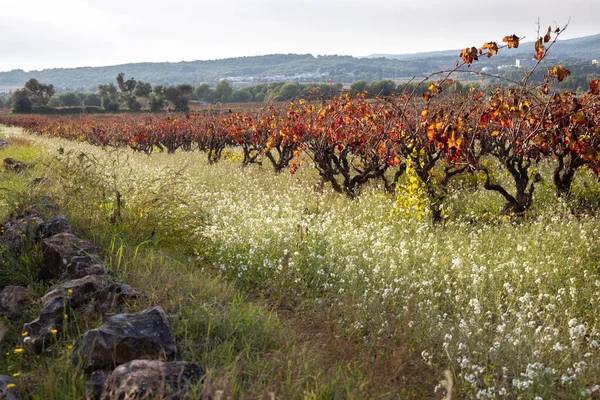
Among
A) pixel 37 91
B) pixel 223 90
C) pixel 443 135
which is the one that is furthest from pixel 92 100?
pixel 443 135

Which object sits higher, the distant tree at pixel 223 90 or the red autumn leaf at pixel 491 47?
the distant tree at pixel 223 90

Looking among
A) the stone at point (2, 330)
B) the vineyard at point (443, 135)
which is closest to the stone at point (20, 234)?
the stone at point (2, 330)

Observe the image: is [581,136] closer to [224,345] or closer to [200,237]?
[200,237]

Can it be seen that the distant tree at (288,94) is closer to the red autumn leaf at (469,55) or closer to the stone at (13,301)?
the red autumn leaf at (469,55)

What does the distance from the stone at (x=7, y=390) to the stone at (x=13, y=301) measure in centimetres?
156

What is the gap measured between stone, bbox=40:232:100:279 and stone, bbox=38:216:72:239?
44 cm

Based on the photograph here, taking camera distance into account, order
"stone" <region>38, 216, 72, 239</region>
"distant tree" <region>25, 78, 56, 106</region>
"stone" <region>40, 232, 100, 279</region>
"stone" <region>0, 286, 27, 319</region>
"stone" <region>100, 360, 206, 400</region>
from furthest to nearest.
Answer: "distant tree" <region>25, 78, 56, 106</region>
"stone" <region>38, 216, 72, 239</region>
"stone" <region>40, 232, 100, 279</region>
"stone" <region>0, 286, 27, 319</region>
"stone" <region>100, 360, 206, 400</region>

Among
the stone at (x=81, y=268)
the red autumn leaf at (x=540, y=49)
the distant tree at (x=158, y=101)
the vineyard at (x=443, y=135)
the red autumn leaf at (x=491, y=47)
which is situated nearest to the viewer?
the stone at (x=81, y=268)

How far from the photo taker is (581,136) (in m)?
8.54

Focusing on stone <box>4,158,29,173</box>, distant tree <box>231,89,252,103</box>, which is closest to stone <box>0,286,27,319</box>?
stone <box>4,158,29,173</box>

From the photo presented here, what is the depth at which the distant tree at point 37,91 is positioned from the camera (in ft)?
340

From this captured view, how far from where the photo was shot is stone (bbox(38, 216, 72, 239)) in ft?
19.6

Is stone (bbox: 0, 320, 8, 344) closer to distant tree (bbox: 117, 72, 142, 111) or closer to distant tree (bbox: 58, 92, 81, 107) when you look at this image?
distant tree (bbox: 117, 72, 142, 111)

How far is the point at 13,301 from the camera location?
473 centimetres
